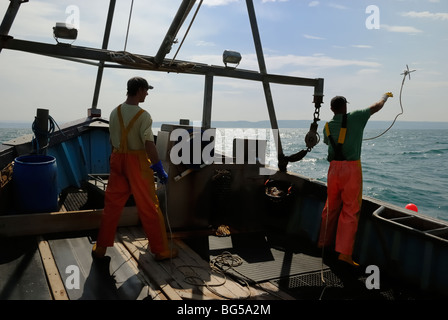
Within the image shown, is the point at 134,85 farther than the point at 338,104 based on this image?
No

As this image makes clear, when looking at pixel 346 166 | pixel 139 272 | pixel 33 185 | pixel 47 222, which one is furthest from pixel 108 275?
pixel 346 166

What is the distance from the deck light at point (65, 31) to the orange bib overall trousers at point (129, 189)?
2.98 m

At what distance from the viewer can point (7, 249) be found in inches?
169

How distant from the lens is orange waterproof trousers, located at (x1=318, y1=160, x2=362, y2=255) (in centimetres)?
456

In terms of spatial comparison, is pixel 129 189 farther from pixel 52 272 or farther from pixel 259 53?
pixel 259 53

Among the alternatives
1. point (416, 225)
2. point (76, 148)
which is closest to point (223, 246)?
point (416, 225)

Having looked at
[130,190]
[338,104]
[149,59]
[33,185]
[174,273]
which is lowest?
[174,273]

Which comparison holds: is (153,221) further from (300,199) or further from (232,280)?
(300,199)

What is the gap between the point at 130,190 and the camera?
4266mm

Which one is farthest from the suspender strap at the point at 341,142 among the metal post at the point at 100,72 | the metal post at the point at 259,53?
the metal post at the point at 100,72

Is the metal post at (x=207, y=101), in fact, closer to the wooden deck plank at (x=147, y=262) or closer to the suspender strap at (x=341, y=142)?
the wooden deck plank at (x=147, y=262)

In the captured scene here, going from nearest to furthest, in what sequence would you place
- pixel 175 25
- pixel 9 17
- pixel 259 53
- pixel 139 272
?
pixel 139 272
pixel 175 25
pixel 9 17
pixel 259 53

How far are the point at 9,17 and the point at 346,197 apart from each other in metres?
5.18

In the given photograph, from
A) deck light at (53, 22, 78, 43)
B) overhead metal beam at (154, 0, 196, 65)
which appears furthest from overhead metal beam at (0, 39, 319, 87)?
overhead metal beam at (154, 0, 196, 65)
